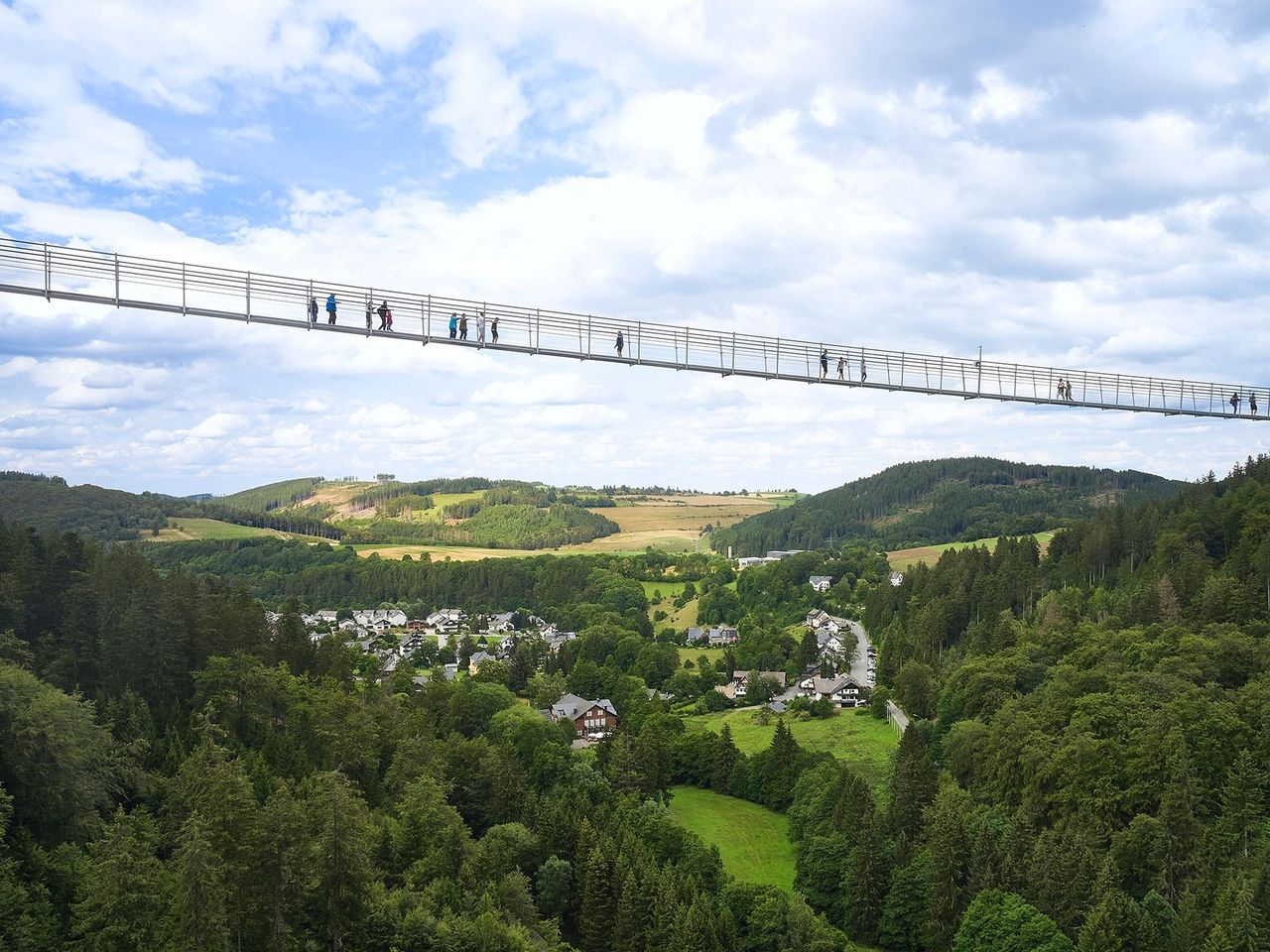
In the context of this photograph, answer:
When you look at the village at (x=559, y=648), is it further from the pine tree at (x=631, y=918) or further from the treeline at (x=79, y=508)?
the treeline at (x=79, y=508)

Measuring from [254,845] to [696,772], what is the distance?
1381 inches

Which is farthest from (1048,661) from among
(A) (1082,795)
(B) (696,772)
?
(B) (696,772)

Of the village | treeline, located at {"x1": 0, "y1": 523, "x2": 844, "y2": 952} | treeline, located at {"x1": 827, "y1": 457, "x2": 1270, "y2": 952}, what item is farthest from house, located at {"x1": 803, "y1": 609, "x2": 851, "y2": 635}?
treeline, located at {"x1": 0, "y1": 523, "x2": 844, "y2": 952}

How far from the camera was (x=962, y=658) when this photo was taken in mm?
65125

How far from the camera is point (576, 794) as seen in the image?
44219 millimetres

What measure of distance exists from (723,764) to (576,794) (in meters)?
13.9

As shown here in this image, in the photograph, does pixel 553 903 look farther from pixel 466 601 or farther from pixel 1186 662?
pixel 466 601

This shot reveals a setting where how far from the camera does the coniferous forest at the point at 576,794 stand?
2620 cm

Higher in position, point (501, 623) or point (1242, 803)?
point (1242, 803)

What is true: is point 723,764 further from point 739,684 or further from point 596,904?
point 739,684

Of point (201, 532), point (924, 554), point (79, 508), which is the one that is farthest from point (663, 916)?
point (201, 532)

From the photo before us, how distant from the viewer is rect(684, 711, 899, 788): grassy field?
180 feet

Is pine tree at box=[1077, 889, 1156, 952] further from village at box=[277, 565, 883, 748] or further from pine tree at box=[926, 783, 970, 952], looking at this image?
village at box=[277, 565, 883, 748]

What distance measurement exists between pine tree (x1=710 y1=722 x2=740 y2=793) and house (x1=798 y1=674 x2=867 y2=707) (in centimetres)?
1695
